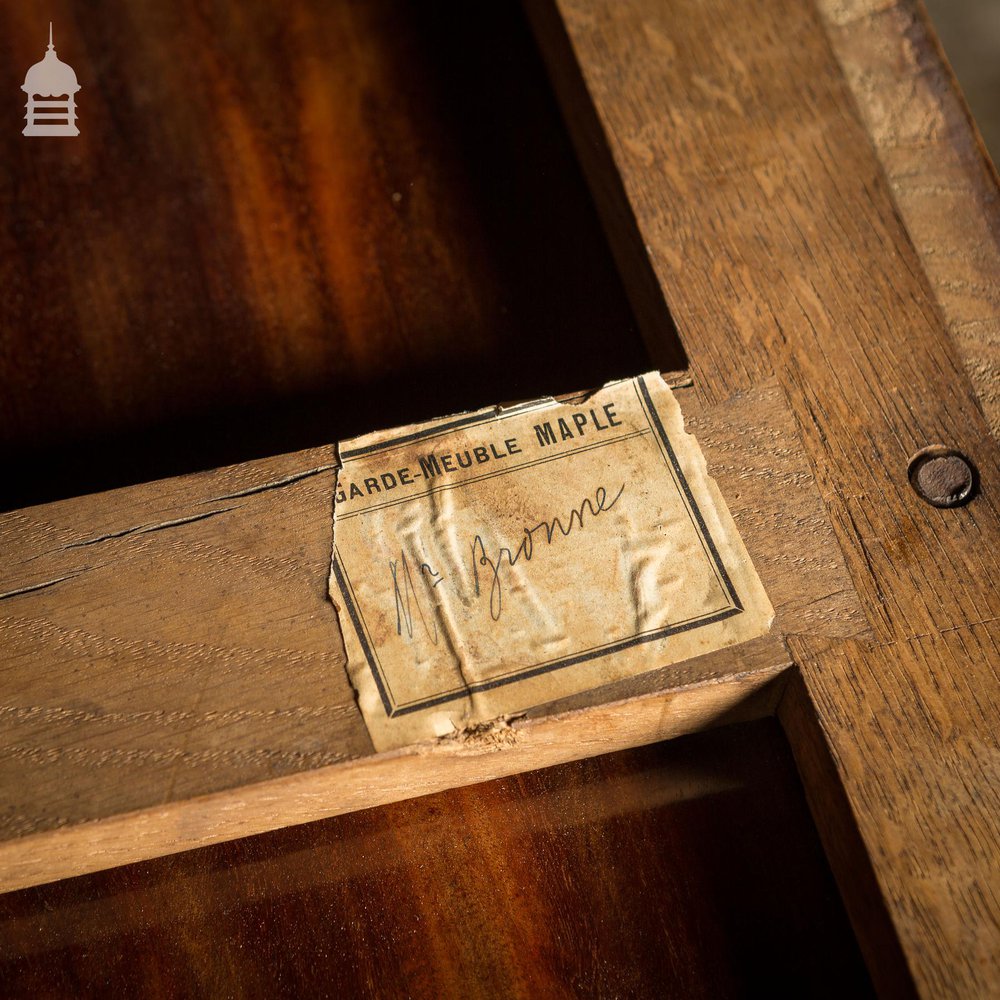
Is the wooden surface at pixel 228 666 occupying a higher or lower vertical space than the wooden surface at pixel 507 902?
higher

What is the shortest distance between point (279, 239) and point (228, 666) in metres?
0.59

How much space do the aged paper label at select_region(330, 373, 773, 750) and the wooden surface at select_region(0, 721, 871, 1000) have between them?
18 centimetres

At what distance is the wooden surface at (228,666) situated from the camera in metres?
0.63

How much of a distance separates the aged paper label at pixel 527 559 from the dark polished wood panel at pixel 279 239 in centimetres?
19

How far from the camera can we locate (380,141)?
1.09 m

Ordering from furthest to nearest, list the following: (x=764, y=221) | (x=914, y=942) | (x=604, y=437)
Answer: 1. (x=764, y=221)
2. (x=604, y=437)
3. (x=914, y=942)

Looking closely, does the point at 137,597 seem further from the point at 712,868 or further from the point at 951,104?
the point at 951,104

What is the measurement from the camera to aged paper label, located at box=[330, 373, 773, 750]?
651mm

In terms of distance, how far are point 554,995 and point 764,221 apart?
27.4 inches

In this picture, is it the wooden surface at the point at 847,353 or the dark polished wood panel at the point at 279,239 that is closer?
the wooden surface at the point at 847,353

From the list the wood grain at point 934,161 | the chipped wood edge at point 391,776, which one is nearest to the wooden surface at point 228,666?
the chipped wood edge at point 391,776

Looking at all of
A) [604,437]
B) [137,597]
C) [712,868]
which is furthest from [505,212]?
[712,868]
